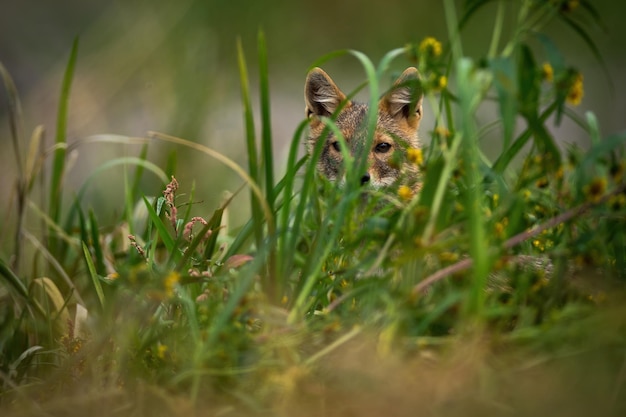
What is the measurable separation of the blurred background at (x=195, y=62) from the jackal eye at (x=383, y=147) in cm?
65

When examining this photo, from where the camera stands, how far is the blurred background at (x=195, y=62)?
6758 mm

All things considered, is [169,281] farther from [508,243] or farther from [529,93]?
[529,93]

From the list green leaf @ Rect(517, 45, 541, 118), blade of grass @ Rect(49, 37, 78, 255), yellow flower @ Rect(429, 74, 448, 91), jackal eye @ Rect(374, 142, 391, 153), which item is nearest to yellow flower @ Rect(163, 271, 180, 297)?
yellow flower @ Rect(429, 74, 448, 91)

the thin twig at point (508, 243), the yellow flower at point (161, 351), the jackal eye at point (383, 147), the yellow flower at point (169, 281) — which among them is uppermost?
the jackal eye at point (383, 147)

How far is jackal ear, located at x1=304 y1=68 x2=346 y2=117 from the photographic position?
18.2ft

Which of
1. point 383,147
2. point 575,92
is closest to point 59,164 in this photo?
point 383,147

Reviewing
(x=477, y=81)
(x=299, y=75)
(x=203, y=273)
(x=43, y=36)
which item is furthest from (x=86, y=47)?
(x=477, y=81)

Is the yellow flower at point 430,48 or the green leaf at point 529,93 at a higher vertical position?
the yellow flower at point 430,48

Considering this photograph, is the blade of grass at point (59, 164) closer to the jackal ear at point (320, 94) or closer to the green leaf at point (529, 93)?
the jackal ear at point (320, 94)

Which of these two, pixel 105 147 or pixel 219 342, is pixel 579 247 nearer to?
pixel 219 342

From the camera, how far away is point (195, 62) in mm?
6844

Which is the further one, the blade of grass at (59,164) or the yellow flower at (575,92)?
the blade of grass at (59,164)

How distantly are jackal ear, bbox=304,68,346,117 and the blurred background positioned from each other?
42 cm

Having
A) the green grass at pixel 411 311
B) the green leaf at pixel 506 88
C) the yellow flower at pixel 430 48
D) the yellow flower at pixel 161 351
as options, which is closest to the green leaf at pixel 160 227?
the green grass at pixel 411 311
